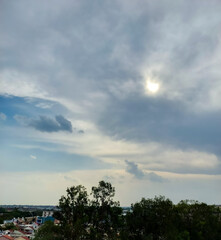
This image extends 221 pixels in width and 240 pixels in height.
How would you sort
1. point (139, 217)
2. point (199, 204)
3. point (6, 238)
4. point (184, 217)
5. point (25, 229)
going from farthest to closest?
point (25, 229), point (6, 238), point (199, 204), point (184, 217), point (139, 217)

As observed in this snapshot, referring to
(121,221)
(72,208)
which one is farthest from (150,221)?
(72,208)

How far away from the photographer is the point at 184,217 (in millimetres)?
45969

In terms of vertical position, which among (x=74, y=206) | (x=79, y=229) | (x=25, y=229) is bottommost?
(x=25, y=229)

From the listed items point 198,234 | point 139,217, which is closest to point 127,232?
point 139,217

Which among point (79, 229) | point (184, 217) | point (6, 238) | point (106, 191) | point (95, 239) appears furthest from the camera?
point (6, 238)

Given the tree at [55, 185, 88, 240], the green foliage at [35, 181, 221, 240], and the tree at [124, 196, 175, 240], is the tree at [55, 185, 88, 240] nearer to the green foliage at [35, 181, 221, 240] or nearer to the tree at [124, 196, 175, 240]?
the green foliage at [35, 181, 221, 240]

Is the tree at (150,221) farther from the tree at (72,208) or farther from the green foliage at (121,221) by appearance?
the tree at (72,208)

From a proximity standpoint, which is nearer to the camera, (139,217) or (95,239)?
(95,239)

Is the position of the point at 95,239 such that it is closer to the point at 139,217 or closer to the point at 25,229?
the point at 139,217

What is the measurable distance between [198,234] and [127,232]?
1110cm

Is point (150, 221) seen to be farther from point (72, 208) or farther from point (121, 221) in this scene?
point (72, 208)

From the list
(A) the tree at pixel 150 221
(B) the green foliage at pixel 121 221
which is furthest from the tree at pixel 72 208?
(A) the tree at pixel 150 221

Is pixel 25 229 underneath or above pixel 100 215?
underneath

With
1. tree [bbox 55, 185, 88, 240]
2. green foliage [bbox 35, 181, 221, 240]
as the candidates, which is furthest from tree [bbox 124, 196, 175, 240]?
tree [bbox 55, 185, 88, 240]
